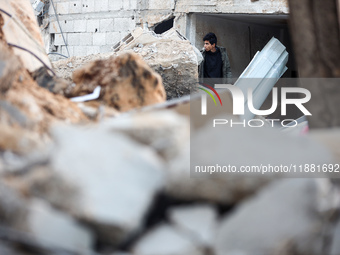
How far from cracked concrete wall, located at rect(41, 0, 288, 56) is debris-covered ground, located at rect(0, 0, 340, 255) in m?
6.62

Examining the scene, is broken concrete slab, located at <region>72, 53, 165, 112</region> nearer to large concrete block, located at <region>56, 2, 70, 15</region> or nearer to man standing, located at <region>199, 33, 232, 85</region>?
man standing, located at <region>199, 33, 232, 85</region>

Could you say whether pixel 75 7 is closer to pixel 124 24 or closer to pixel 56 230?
pixel 124 24

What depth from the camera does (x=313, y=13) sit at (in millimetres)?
2326

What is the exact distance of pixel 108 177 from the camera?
1.57 meters

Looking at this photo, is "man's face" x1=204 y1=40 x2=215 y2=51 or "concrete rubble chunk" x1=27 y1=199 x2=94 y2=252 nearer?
"concrete rubble chunk" x1=27 y1=199 x2=94 y2=252

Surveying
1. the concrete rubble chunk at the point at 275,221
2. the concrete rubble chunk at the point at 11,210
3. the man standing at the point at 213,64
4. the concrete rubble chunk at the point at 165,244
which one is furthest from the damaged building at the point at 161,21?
the concrete rubble chunk at the point at 11,210

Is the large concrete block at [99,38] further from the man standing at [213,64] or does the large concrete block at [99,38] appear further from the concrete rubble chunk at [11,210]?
the concrete rubble chunk at [11,210]

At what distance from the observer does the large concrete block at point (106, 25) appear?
29.5ft

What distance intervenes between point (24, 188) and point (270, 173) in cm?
85

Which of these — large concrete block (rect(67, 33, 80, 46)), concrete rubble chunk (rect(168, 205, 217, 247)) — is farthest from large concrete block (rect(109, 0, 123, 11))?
concrete rubble chunk (rect(168, 205, 217, 247))

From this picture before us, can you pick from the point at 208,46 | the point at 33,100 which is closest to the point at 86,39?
the point at 208,46

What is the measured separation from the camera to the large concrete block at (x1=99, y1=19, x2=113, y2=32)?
29.5 feet

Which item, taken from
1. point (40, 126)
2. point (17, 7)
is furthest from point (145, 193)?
point (17, 7)

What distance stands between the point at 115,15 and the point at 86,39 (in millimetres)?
786
